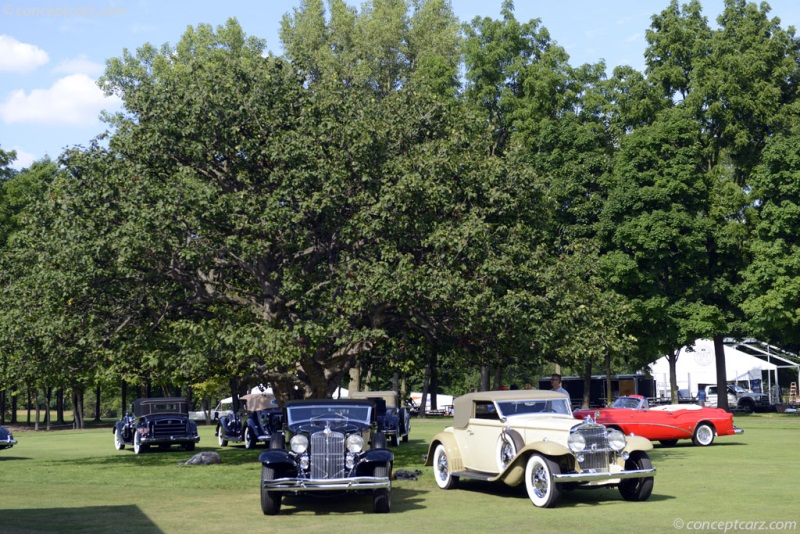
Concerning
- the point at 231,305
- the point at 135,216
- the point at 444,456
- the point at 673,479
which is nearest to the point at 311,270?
the point at 231,305

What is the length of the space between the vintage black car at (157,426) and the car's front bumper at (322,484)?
2053cm

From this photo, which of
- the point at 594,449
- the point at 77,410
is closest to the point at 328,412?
the point at 594,449

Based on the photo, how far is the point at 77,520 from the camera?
1420 centimetres

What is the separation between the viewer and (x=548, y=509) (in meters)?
15.0

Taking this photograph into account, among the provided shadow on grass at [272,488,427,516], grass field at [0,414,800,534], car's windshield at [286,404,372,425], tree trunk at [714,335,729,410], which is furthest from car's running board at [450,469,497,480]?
tree trunk at [714,335,729,410]

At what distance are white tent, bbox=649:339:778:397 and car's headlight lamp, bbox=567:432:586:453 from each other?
59611mm

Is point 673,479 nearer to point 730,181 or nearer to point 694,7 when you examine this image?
point 730,181

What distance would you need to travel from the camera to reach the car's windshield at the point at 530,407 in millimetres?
17438

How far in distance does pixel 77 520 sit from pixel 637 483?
29.3ft

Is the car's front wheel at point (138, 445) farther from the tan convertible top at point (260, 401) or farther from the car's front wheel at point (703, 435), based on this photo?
the car's front wheel at point (703, 435)

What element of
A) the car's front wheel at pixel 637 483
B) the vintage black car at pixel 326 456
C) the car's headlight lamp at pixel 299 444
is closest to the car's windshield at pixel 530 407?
the car's front wheel at pixel 637 483

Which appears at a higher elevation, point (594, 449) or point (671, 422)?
point (594, 449)

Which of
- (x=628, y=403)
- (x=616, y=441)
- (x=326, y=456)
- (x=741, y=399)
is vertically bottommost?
(x=741, y=399)

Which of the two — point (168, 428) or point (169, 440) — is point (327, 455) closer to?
point (169, 440)
